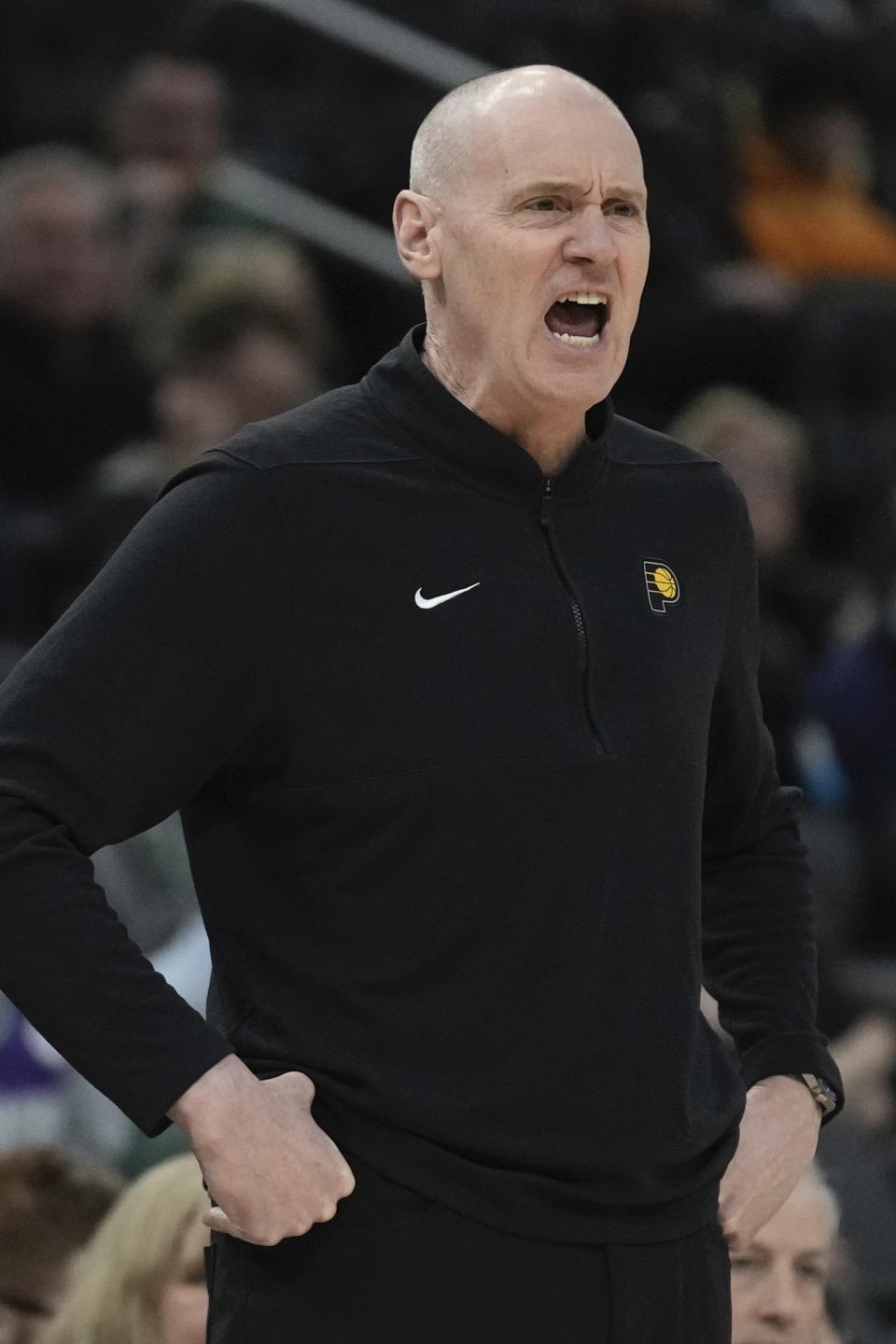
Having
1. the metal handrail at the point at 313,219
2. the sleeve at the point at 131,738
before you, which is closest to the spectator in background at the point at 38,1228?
the sleeve at the point at 131,738

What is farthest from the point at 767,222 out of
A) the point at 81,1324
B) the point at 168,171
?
the point at 81,1324

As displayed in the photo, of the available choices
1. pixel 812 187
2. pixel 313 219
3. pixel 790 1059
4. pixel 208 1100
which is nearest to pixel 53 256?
pixel 313 219

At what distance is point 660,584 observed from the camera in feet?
7.21

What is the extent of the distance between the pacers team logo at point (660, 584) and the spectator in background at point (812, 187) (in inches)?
220

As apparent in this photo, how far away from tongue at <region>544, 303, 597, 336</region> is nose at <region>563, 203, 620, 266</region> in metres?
0.06

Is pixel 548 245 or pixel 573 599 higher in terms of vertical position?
pixel 548 245

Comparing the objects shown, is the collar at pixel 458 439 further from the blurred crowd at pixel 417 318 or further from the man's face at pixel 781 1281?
the blurred crowd at pixel 417 318

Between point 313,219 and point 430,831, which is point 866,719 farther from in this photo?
point 430,831

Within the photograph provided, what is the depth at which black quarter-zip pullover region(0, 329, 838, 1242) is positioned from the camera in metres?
1.95

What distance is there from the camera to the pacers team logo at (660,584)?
218cm

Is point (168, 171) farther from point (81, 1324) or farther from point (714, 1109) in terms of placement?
point (714, 1109)

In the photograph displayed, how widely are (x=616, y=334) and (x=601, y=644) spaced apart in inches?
11.4

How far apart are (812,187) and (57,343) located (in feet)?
9.82

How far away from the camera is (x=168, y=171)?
6582mm
